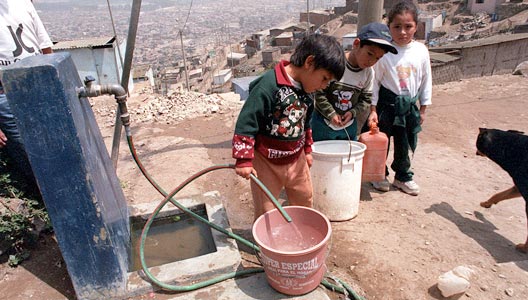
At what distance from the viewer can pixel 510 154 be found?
2.81 m

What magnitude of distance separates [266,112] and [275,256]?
83cm

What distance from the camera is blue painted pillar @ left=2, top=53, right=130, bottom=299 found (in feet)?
5.40

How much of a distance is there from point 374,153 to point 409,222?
0.65 m

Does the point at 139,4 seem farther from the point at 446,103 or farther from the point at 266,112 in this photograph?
the point at 446,103

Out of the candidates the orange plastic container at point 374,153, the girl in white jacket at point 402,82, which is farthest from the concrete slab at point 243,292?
the girl in white jacket at point 402,82

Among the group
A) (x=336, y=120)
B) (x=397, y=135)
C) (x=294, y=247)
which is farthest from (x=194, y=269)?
(x=397, y=135)

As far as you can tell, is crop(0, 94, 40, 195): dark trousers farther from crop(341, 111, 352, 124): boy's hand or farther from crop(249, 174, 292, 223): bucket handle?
crop(341, 111, 352, 124): boy's hand

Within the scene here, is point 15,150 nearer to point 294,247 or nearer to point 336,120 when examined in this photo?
point 294,247

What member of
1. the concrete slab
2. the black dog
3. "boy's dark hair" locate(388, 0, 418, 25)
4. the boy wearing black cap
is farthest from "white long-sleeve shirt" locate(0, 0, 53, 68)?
the black dog

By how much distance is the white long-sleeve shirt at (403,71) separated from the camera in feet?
9.58

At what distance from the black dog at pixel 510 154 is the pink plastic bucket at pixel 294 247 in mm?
1710

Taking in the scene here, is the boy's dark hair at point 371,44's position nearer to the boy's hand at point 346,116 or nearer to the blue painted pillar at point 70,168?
the boy's hand at point 346,116

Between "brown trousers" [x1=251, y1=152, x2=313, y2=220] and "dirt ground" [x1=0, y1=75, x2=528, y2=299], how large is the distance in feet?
1.51

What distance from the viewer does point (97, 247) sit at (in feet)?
6.41
